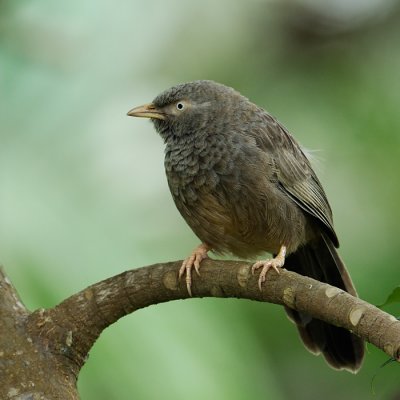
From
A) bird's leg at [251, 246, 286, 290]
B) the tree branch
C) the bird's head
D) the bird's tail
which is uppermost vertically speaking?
the bird's head

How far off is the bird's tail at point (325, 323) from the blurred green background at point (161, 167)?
1.23 ft

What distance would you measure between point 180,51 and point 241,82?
1.72 feet

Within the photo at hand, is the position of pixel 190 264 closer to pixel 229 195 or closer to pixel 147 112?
pixel 229 195

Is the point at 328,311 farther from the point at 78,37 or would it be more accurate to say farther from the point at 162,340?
the point at 78,37

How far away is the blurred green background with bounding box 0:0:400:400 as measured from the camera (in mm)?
4680

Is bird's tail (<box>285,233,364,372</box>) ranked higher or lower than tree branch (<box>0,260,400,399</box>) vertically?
lower

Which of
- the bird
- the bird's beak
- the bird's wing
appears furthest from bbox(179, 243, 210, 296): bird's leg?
the bird's beak

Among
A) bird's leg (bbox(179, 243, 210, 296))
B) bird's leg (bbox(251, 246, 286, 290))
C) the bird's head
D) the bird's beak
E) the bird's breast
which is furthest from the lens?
the bird's beak

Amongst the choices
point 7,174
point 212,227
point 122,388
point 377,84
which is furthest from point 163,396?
point 377,84

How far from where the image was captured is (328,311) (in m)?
2.98

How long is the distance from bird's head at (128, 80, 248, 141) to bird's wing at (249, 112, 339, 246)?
7.7 inches

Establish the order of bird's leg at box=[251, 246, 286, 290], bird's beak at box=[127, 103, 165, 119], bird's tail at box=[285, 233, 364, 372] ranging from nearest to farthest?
bird's leg at box=[251, 246, 286, 290] < bird's tail at box=[285, 233, 364, 372] < bird's beak at box=[127, 103, 165, 119]

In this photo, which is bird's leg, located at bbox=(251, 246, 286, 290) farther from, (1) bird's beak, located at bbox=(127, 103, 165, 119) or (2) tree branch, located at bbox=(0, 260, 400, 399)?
(1) bird's beak, located at bbox=(127, 103, 165, 119)

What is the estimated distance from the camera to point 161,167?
19.2ft
